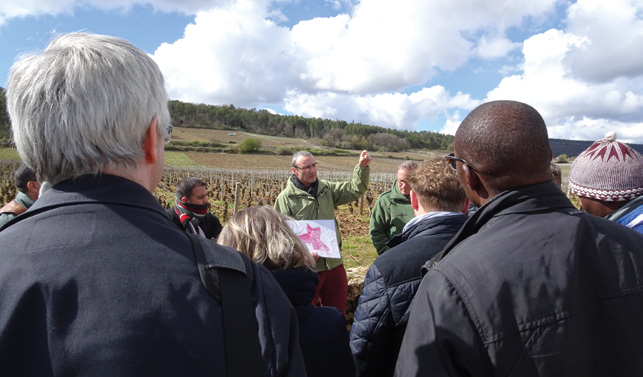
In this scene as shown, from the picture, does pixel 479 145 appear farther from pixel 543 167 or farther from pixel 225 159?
pixel 225 159

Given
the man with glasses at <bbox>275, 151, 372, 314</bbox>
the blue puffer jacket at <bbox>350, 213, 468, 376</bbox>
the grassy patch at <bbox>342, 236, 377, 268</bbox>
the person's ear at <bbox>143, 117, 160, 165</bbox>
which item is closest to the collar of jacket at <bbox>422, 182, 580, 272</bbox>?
the blue puffer jacket at <bbox>350, 213, 468, 376</bbox>

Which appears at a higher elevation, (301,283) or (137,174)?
(137,174)

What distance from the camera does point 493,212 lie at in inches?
52.1

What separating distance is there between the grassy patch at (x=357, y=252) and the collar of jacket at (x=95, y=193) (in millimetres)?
8045

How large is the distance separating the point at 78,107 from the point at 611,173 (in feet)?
7.84

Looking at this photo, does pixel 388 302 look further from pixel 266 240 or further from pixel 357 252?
pixel 357 252

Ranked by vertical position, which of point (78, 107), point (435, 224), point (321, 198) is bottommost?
point (321, 198)

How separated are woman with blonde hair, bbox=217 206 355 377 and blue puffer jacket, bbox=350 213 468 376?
0.41ft

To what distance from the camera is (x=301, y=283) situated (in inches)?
64.0

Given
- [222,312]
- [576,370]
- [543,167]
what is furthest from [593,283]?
[222,312]

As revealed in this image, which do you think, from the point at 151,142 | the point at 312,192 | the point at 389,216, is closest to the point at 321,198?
the point at 312,192

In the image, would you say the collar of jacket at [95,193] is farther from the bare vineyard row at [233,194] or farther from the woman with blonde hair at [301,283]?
the bare vineyard row at [233,194]

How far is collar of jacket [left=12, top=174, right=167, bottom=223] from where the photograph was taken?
33.5 inches

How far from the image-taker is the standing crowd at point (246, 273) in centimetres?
77
